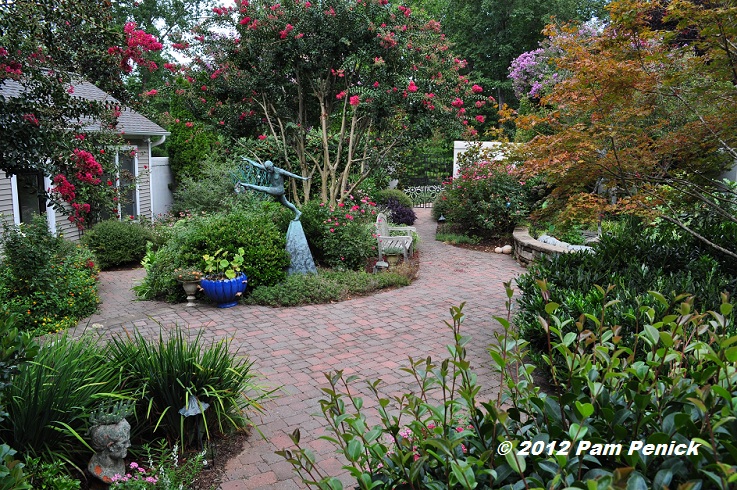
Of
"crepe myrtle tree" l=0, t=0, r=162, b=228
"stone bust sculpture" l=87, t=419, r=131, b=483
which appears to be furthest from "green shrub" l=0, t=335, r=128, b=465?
"crepe myrtle tree" l=0, t=0, r=162, b=228

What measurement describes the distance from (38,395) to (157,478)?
89 centimetres

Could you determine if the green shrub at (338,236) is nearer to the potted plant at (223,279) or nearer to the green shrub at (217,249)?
the green shrub at (217,249)

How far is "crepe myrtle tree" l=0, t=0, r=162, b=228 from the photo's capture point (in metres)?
4.16

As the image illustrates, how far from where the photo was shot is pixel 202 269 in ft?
25.6

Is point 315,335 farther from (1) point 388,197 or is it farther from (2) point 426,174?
(2) point 426,174

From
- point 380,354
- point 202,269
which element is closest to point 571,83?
point 380,354

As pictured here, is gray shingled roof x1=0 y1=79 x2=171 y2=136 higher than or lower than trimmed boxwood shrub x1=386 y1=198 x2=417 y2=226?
higher

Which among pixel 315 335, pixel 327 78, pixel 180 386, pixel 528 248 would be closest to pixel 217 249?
pixel 315 335

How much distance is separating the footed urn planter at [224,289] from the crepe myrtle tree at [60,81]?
223cm

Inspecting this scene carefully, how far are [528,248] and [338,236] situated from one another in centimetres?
340

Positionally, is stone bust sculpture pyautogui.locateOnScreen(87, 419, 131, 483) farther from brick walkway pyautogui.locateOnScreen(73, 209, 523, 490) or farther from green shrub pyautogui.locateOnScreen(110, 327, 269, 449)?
brick walkway pyautogui.locateOnScreen(73, 209, 523, 490)

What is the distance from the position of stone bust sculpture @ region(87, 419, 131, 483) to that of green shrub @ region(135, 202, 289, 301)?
4645 mm

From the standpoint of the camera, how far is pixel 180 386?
381 centimetres

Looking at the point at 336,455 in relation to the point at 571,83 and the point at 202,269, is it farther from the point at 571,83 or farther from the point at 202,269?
the point at 202,269
